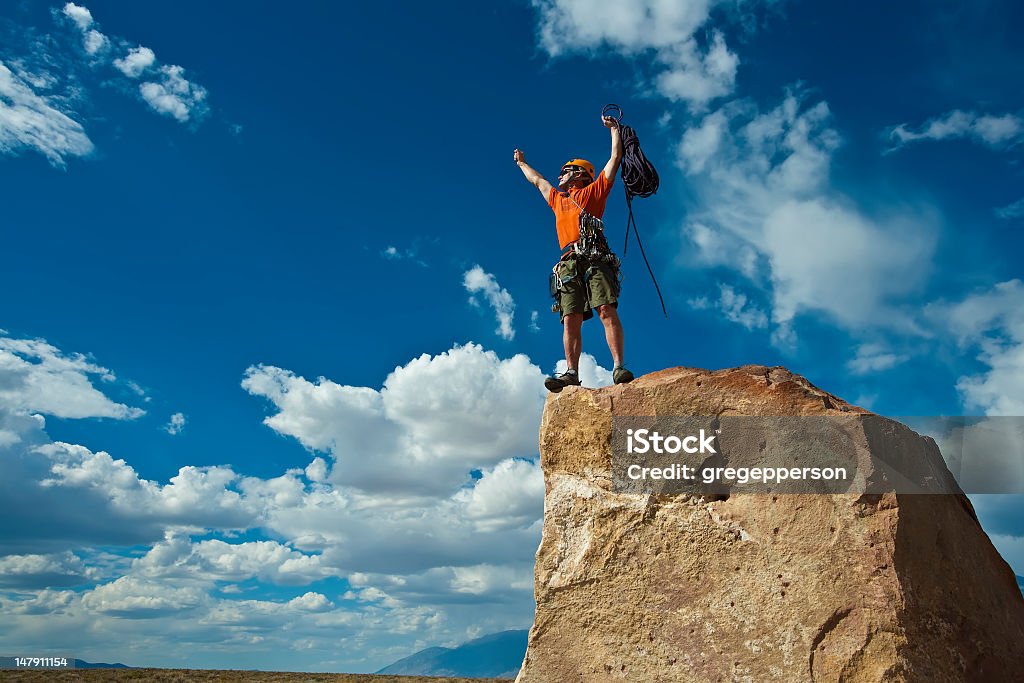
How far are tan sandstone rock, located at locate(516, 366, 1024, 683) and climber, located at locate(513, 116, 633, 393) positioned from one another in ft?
3.96

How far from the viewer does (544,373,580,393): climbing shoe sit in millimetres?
7027

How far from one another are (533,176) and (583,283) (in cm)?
161

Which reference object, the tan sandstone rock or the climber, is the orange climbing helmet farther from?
the tan sandstone rock

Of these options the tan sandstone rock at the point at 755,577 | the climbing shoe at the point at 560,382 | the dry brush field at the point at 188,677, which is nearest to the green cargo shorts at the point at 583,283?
the climbing shoe at the point at 560,382

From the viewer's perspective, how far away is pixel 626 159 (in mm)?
8102

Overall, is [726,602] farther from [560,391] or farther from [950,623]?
[560,391]

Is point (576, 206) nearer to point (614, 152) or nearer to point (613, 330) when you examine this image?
point (614, 152)

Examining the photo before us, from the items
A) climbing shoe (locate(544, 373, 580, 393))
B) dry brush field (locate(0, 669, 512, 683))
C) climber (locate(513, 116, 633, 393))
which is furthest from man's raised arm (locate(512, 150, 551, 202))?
dry brush field (locate(0, 669, 512, 683))

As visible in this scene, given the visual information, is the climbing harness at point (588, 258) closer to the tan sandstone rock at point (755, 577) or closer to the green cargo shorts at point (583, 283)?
the green cargo shorts at point (583, 283)

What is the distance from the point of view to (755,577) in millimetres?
5250

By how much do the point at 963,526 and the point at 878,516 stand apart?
4.13 feet

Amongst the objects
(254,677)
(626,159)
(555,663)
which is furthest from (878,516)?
(254,677)

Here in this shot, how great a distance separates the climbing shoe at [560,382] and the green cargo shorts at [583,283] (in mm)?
708

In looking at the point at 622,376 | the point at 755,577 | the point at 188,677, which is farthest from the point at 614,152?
the point at 188,677
